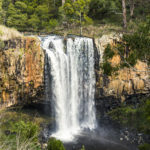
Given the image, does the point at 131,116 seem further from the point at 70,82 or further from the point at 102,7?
the point at 102,7

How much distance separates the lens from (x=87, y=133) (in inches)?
600

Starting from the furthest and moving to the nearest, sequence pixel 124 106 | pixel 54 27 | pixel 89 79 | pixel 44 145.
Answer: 1. pixel 54 27
2. pixel 124 106
3. pixel 89 79
4. pixel 44 145

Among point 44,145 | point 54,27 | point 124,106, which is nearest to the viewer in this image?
point 44,145

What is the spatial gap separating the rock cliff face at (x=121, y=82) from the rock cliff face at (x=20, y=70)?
5761mm

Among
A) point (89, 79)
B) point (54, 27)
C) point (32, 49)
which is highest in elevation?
point (54, 27)

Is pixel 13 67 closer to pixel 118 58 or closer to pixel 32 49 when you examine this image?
pixel 32 49

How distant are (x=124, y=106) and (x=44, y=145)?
29.0 feet

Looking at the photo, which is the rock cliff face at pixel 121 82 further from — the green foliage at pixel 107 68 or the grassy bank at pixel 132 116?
the grassy bank at pixel 132 116

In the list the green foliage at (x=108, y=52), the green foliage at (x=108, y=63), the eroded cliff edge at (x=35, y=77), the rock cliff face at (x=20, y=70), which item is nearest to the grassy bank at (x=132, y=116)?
the eroded cliff edge at (x=35, y=77)

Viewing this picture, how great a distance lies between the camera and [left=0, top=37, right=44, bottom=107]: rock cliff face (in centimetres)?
1299

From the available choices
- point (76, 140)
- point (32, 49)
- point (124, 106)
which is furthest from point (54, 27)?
point (76, 140)

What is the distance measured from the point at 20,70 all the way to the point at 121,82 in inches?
370

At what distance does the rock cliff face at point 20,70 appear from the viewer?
13.0m

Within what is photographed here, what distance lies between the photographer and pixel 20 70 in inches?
527
